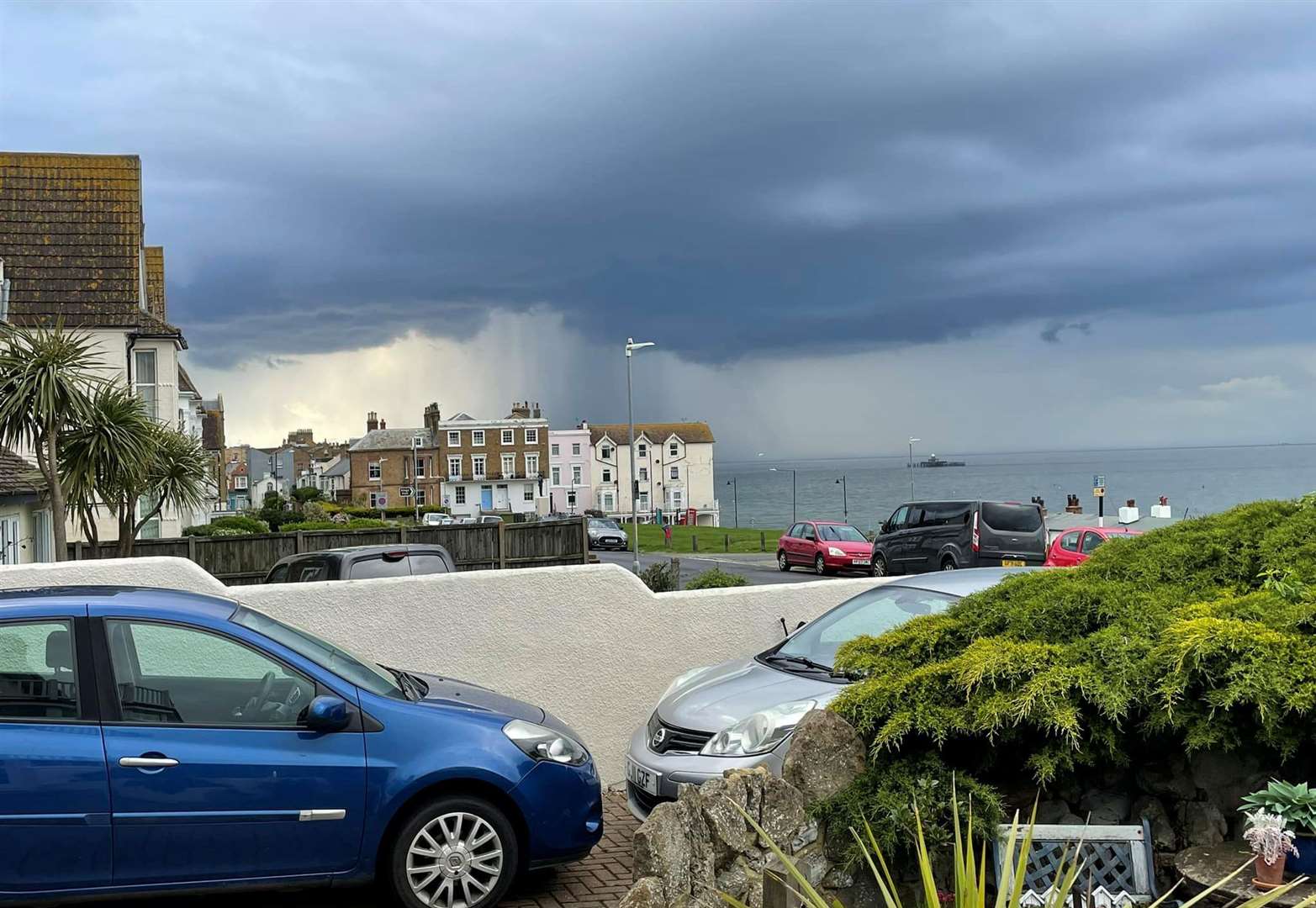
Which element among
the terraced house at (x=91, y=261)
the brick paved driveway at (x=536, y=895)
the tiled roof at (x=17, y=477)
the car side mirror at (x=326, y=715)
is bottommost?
the brick paved driveway at (x=536, y=895)

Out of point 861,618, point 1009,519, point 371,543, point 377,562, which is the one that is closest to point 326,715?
point 861,618

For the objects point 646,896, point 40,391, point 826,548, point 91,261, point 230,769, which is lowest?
point 826,548

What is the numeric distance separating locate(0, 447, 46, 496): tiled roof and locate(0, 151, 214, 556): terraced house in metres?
7.30

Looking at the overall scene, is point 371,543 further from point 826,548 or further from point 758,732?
point 758,732

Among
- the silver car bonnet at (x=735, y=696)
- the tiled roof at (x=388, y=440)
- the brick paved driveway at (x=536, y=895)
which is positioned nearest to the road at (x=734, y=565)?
the silver car bonnet at (x=735, y=696)

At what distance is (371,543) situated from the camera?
89.0ft

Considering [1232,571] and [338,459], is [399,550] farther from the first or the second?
[338,459]

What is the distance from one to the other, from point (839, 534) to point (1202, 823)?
1286 inches

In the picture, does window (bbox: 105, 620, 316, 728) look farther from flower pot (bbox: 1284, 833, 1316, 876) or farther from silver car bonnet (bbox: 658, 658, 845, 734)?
flower pot (bbox: 1284, 833, 1316, 876)

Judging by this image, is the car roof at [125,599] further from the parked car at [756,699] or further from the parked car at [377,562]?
the parked car at [377,562]

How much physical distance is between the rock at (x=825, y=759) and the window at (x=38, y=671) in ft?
11.2

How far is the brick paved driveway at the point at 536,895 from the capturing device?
618cm

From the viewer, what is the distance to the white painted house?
440ft

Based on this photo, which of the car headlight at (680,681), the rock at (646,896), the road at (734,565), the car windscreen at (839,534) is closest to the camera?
the rock at (646,896)
